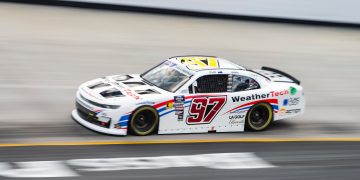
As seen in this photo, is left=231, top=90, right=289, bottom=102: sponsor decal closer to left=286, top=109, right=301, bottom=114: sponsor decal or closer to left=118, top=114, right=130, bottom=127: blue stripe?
left=286, top=109, right=301, bottom=114: sponsor decal

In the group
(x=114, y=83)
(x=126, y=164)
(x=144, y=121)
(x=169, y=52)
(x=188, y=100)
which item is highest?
(x=169, y=52)

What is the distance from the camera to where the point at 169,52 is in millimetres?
18656

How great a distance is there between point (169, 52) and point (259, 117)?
630 cm

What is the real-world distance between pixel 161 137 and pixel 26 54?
662 cm

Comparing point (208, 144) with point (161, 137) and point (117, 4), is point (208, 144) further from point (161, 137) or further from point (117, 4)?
point (117, 4)

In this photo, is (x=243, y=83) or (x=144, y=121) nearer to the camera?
(x=144, y=121)

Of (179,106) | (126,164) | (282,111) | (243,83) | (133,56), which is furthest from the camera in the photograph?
(133,56)

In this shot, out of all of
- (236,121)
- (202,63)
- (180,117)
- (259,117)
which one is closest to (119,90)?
(180,117)

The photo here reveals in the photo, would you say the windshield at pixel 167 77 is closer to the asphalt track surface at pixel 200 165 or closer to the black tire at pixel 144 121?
the black tire at pixel 144 121

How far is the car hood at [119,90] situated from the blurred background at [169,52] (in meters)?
0.66

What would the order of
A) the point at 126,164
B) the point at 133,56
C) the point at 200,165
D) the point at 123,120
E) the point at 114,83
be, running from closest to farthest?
the point at 126,164 < the point at 200,165 < the point at 123,120 < the point at 114,83 < the point at 133,56

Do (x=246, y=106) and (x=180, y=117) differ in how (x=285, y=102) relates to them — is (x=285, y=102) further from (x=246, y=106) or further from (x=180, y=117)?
(x=180, y=117)

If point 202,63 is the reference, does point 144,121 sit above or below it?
below

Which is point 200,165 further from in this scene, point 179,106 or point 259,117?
point 259,117
